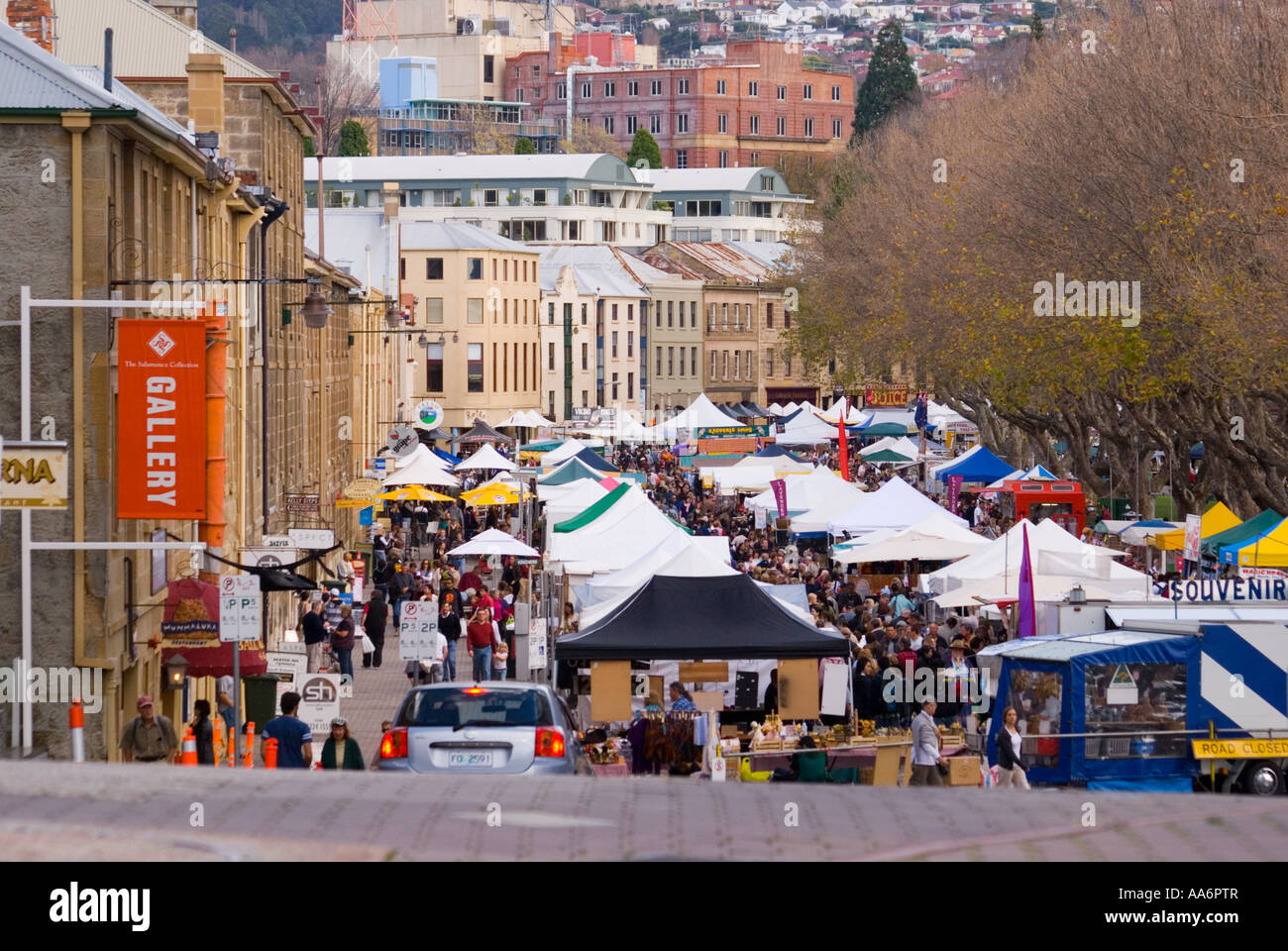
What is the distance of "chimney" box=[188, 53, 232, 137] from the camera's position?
27750mm

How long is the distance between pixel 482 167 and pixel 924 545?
92793 millimetres

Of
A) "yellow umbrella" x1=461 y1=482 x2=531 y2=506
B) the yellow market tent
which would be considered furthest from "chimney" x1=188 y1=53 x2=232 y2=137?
"yellow umbrella" x1=461 y1=482 x2=531 y2=506

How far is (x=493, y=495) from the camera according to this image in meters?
44.0

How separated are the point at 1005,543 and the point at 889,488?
9259 mm

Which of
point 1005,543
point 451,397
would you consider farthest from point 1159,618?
point 451,397

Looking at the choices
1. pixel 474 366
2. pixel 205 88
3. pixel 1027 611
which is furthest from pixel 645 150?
pixel 1027 611

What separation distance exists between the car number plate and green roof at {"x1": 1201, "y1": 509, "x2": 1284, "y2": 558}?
1512cm

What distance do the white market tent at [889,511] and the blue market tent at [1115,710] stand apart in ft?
51.5

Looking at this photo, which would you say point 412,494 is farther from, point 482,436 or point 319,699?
point 482,436

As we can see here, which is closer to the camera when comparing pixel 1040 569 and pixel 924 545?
pixel 1040 569

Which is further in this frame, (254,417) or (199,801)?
(254,417)

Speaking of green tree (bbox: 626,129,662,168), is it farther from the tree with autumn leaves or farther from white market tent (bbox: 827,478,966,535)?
white market tent (bbox: 827,478,966,535)

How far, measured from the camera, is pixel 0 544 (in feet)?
56.1

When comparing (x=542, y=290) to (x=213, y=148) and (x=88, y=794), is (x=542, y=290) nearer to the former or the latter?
(x=213, y=148)
